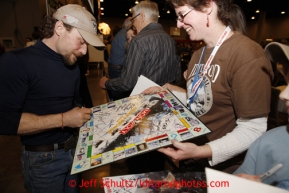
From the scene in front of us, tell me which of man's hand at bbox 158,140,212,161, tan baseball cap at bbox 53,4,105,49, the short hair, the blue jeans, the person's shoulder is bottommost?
the blue jeans

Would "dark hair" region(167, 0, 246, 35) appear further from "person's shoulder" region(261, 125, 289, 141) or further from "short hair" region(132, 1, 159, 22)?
"short hair" region(132, 1, 159, 22)

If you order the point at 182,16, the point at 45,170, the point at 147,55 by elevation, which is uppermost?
the point at 182,16

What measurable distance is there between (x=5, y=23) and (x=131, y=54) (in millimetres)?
5566

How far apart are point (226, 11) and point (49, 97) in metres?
1.17

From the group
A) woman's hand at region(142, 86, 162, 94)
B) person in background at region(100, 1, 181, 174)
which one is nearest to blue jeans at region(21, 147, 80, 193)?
woman's hand at region(142, 86, 162, 94)

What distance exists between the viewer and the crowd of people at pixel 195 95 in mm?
877

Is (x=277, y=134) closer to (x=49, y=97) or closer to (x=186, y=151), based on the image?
(x=186, y=151)

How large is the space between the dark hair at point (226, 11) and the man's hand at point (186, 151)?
0.69 meters

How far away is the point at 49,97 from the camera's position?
1.26 meters

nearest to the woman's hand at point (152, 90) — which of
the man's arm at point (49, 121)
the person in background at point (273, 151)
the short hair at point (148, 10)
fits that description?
the man's arm at point (49, 121)

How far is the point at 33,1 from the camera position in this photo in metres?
5.27

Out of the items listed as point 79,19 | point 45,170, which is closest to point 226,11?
point 79,19

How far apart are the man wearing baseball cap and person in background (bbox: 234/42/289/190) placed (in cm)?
94

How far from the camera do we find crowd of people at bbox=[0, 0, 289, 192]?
88 cm
